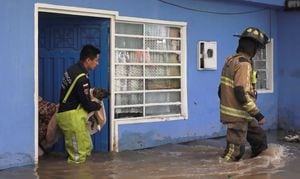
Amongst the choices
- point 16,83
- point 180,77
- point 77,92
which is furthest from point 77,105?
point 180,77

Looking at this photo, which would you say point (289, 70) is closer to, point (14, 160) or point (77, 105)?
point (77, 105)

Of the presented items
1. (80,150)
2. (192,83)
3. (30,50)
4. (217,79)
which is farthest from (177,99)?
(30,50)

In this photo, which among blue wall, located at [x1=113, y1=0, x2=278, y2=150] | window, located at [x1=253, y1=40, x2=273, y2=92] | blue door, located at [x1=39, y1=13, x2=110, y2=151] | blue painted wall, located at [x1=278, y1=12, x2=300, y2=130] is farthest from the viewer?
window, located at [x1=253, y1=40, x2=273, y2=92]

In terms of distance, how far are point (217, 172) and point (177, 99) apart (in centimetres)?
308

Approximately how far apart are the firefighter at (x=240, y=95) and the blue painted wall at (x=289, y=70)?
4.61 meters

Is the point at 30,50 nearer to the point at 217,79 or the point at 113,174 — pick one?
the point at 113,174

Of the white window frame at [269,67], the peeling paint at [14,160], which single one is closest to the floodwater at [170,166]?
the peeling paint at [14,160]

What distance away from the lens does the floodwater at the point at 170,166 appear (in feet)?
23.9

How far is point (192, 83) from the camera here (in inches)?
413

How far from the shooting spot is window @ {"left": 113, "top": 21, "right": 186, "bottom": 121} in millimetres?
9336

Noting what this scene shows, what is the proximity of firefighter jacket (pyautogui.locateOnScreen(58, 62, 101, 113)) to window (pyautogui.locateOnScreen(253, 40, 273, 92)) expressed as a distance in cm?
551

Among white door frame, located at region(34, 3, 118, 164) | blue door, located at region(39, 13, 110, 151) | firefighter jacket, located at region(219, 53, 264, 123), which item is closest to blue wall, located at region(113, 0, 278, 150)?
white door frame, located at region(34, 3, 118, 164)

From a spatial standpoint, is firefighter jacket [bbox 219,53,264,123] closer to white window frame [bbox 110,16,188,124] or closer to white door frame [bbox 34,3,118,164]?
white window frame [bbox 110,16,188,124]

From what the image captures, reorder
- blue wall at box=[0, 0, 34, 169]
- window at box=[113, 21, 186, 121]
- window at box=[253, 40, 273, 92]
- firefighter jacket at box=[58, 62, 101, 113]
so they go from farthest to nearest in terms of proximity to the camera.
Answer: window at box=[253, 40, 273, 92] < window at box=[113, 21, 186, 121] < firefighter jacket at box=[58, 62, 101, 113] < blue wall at box=[0, 0, 34, 169]
